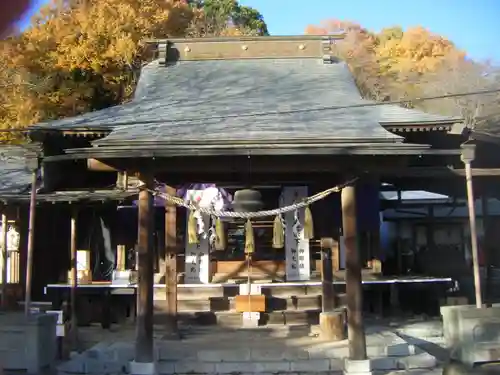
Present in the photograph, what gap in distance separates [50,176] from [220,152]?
25.0ft

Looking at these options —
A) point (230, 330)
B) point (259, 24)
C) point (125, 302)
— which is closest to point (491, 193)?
point (230, 330)

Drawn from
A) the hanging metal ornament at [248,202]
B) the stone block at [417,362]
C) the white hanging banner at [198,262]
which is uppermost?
the hanging metal ornament at [248,202]

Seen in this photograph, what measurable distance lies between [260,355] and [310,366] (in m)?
0.99

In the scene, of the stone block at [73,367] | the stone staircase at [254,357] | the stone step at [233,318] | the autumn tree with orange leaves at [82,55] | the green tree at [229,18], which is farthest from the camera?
the green tree at [229,18]

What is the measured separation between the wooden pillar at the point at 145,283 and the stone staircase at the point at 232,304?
194 inches

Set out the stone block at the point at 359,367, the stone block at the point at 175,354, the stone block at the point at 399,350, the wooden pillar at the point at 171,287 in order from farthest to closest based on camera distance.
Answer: the wooden pillar at the point at 171,287 < the stone block at the point at 399,350 < the stone block at the point at 175,354 < the stone block at the point at 359,367

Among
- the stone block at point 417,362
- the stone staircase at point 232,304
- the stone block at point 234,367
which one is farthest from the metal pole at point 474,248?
the stone staircase at point 232,304

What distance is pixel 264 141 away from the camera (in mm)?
8789

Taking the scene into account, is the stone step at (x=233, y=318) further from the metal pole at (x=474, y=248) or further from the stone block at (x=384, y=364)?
the metal pole at (x=474, y=248)

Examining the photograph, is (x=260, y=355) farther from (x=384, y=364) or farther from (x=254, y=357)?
(x=384, y=364)

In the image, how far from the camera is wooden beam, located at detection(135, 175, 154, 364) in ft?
29.4

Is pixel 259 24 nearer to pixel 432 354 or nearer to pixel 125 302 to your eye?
pixel 125 302

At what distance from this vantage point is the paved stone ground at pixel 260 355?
9.49m

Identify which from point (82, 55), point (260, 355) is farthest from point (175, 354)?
point (82, 55)
